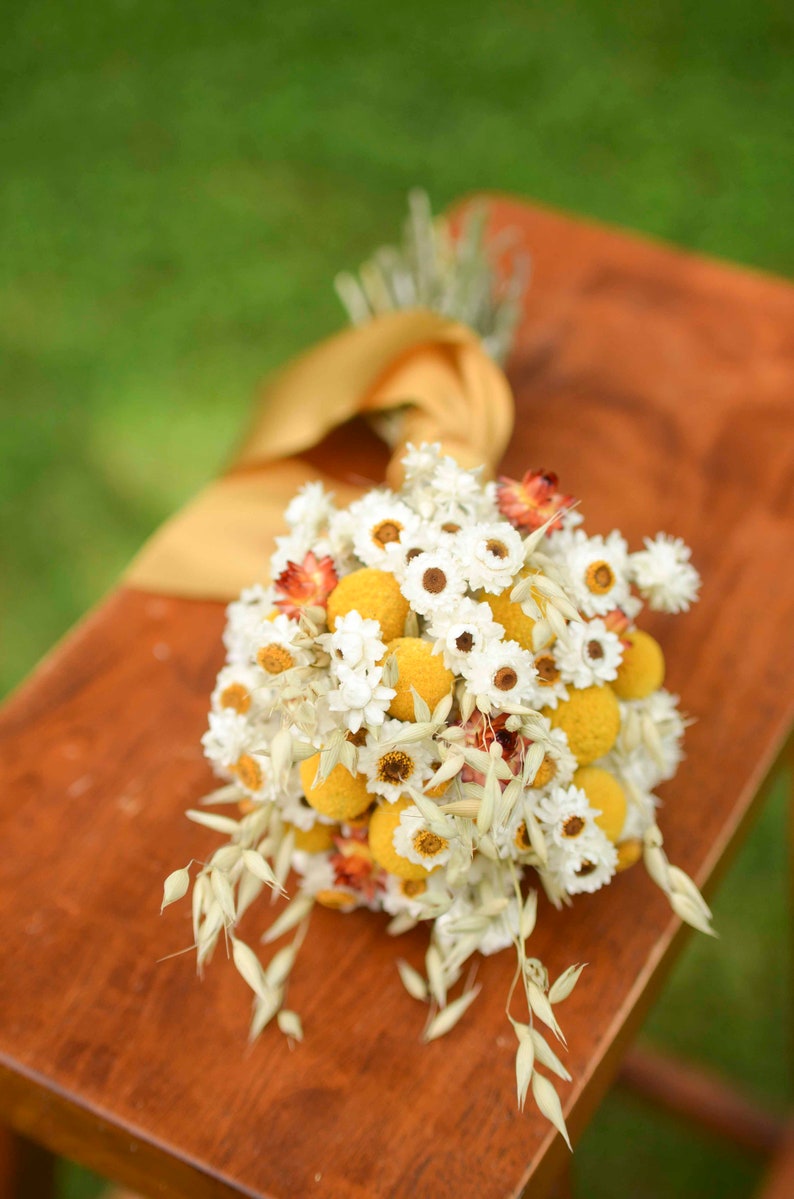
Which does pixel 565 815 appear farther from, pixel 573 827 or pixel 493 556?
pixel 493 556

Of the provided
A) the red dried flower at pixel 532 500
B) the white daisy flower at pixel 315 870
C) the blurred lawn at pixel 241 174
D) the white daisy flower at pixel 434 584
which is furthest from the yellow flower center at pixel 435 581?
the blurred lawn at pixel 241 174

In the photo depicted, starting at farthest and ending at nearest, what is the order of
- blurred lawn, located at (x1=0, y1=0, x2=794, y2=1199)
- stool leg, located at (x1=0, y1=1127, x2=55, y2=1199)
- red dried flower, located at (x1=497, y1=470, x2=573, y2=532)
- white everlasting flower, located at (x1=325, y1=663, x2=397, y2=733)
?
1. blurred lawn, located at (x1=0, y1=0, x2=794, y2=1199)
2. stool leg, located at (x1=0, y1=1127, x2=55, y2=1199)
3. red dried flower, located at (x1=497, y1=470, x2=573, y2=532)
4. white everlasting flower, located at (x1=325, y1=663, x2=397, y2=733)

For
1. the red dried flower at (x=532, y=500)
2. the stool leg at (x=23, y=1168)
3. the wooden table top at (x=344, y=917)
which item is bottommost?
the stool leg at (x=23, y=1168)

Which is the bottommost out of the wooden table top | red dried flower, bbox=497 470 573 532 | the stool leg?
the stool leg

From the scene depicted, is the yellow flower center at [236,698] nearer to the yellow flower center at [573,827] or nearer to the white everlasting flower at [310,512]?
the white everlasting flower at [310,512]

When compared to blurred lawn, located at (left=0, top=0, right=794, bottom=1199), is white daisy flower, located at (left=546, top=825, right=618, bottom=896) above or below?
below

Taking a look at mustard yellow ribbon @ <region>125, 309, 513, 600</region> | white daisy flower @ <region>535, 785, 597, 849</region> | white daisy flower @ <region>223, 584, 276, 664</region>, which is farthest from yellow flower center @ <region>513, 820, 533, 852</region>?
mustard yellow ribbon @ <region>125, 309, 513, 600</region>

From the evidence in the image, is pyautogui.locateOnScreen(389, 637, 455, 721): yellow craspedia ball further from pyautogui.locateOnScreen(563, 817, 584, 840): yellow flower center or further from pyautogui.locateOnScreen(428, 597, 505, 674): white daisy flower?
pyautogui.locateOnScreen(563, 817, 584, 840): yellow flower center
